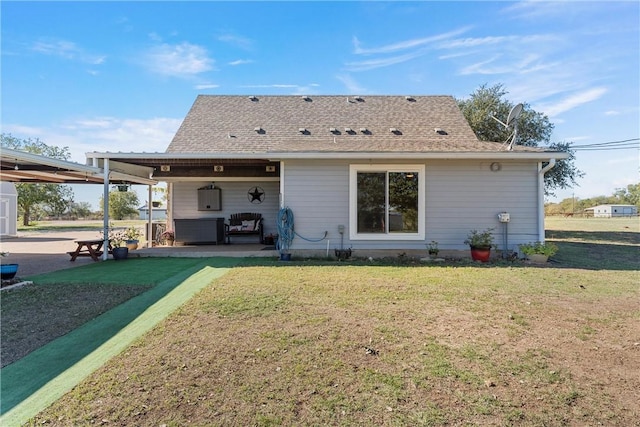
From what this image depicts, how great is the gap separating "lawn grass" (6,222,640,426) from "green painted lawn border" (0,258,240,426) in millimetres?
163

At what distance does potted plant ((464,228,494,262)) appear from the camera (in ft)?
24.3

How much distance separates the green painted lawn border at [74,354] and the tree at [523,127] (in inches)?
625

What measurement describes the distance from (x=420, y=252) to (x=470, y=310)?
3869 mm

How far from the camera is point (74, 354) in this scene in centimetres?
300

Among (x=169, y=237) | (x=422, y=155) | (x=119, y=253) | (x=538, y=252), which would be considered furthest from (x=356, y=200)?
(x=169, y=237)

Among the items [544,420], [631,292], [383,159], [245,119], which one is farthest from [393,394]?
[245,119]

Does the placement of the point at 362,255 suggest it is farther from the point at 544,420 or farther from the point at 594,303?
the point at 544,420

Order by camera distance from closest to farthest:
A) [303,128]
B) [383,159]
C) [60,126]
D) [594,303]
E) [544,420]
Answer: [544,420] → [594,303] → [383,159] → [303,128] → [60,126]

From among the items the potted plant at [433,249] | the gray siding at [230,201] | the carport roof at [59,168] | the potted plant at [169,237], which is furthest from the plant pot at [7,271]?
the potted plant at [433,249]

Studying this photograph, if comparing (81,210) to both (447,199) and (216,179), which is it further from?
(447,199)

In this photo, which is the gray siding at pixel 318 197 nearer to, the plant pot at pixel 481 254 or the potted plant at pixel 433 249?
the potted plant at pixel 433 249

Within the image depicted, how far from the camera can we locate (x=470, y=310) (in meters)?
4.03

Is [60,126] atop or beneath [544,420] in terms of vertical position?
atop

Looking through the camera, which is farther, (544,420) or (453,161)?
(453,161)
